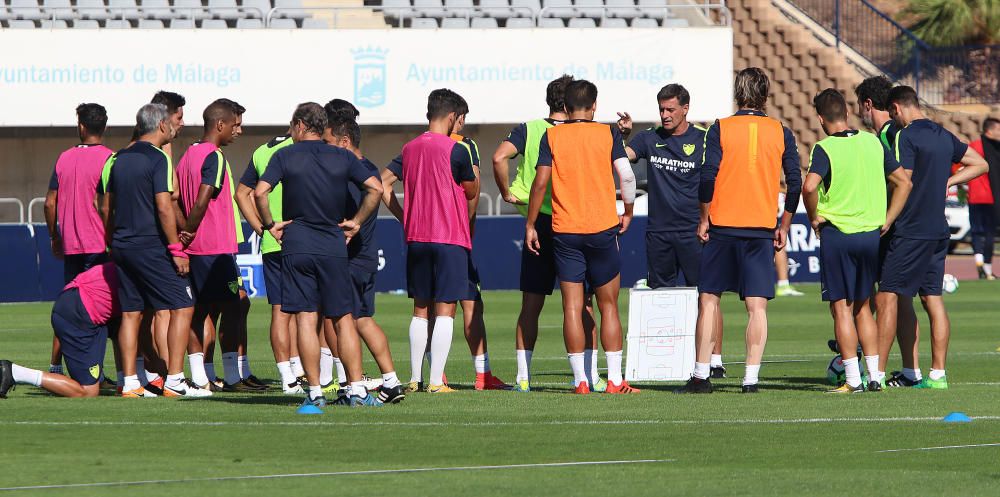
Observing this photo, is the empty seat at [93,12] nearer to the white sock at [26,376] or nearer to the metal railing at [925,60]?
the metal railing at [925,60]

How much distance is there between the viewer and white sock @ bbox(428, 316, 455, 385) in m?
11.6

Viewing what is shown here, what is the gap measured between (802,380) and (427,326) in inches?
112

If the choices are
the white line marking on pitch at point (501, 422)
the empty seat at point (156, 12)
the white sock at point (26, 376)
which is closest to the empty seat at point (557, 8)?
the empty seat at point (156, 12)

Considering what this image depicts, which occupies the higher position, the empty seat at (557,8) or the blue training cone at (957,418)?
the empty seat at (557,8)

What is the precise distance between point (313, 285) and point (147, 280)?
1.71 meters

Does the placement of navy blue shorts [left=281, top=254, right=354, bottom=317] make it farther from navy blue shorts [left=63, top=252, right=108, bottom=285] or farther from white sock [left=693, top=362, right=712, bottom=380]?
white sock [left=693, top=362, right=712, bottom=380]

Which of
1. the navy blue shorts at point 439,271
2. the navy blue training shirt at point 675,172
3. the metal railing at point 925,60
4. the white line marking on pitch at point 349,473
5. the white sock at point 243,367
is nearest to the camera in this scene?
the white line marking on pitch at point 349,473

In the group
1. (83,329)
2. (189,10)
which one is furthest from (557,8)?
(83,329)

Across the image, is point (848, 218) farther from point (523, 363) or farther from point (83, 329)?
point (83, 329)

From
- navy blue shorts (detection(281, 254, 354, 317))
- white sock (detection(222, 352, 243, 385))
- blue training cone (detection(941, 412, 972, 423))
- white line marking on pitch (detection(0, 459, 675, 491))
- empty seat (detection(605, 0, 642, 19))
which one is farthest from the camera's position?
empty seat (detection(605, 0, 642, 19))

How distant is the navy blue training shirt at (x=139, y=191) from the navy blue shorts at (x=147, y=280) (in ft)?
0.21

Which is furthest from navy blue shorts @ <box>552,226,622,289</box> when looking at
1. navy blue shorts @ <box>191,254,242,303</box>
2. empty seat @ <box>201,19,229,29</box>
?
→ empty seat @ <box>201,19,229,29</box>

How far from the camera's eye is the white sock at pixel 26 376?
11.1 meters

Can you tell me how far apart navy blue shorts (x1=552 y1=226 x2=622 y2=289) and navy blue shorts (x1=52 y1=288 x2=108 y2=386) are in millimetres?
3161
